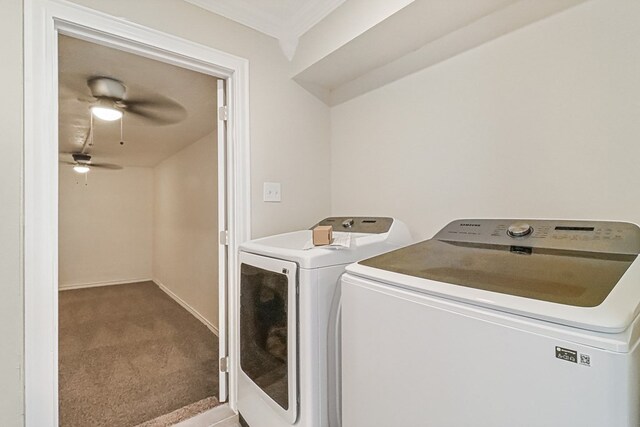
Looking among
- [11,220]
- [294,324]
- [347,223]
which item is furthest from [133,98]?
[294,324]

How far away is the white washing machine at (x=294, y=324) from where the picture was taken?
3.92 ft

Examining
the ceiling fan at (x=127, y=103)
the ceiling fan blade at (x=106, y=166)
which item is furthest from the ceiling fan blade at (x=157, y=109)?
the ceiling fan blade at (x=106, y=166)

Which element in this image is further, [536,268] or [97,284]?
[97,284]

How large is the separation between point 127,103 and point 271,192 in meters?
1.49

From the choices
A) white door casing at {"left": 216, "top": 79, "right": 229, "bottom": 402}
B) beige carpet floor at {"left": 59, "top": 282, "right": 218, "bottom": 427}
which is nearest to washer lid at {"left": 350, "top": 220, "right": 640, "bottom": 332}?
white door casing at {"left": 216, "top": 79, "right": 229, "bottom": 402}

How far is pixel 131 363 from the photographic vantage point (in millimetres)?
2404

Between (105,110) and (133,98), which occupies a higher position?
(133,98)

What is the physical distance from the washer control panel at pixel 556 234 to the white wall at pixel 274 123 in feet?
3.46

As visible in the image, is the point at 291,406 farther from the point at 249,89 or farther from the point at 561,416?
the point at 249,89

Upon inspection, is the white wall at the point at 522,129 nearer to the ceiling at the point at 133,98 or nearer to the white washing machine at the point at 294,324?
the white washing machine at the point at 294,324

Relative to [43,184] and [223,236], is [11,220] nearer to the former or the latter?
[43,184]

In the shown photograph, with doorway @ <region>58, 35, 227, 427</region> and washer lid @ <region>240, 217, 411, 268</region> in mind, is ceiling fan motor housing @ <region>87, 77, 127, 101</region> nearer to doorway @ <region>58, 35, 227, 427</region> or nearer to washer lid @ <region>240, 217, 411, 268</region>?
doorway @ <region>58, 35, 227, 427</region>

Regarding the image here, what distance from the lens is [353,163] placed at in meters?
2.10

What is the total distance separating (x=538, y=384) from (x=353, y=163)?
5.44 ft
